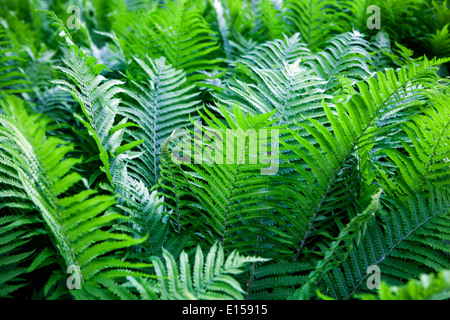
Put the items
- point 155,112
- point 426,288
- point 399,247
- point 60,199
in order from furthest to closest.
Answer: point 155,112, point 399,247, point 60,199, point 426,288

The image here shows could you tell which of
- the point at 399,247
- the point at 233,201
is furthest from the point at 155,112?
the point at 399,247

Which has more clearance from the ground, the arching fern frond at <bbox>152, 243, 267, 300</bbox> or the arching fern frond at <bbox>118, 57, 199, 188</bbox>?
the arching fern frond at <bbox>118, 57, 199, 188</bbox>

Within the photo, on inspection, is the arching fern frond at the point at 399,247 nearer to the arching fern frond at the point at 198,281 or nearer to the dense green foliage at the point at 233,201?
the dense green foliage at the point at 233,201

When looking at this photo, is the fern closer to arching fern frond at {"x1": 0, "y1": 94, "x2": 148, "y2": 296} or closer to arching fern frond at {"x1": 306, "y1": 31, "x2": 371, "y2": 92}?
arching fern frond at {"x1": 0, "y1": 94, "x2": 148, "y2": 296}

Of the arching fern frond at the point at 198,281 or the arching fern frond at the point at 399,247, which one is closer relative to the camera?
the arching fern frond at the point at 198,281

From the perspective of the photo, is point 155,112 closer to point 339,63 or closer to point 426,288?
point 339,63

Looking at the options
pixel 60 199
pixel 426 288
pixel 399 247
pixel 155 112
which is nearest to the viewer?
pixel 426 288

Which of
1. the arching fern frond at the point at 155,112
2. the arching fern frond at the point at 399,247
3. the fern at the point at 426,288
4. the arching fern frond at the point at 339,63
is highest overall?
the arching fern frond at the point at 339,63

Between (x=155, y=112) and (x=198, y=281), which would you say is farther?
(x=155, y=112)

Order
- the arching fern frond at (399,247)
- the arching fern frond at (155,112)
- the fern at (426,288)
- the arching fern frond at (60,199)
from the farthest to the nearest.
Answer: the arching fern frond at (155,112), the arching fern frond at (399,247), the arching fern frond at (60,199), the fern at (426,288)

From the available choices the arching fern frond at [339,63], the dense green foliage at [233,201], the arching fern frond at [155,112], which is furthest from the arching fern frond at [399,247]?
the arching fern frond at [155,112]

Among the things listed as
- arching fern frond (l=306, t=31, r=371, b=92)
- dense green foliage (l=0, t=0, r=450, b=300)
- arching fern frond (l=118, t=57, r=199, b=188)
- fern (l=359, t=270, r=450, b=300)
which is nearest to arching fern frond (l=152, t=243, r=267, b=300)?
dense green foliage (l=0, t=0, r=450, b=300)
